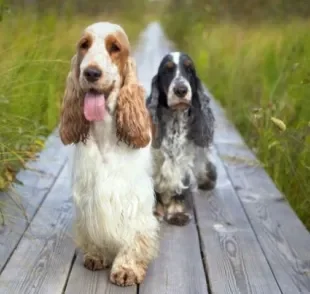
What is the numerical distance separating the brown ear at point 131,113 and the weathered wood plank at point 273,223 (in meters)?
1.02

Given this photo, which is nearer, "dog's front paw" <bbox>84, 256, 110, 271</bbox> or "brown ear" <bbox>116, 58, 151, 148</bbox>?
"brown ear" <bbox>116, 58, 151, 148</bbox>

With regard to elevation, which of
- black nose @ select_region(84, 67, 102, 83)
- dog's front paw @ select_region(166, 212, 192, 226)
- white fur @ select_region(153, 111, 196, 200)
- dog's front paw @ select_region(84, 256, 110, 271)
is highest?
black nose @ select_region(84, 67, 102, 83)

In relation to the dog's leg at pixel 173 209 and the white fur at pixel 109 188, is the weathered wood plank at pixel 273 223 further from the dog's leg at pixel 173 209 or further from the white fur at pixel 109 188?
the white fur at pixel 109 188

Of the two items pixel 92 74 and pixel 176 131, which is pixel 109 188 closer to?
pixel 92 74

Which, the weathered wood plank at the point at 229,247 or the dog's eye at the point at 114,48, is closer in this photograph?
the dog's eye at the point at 114,48

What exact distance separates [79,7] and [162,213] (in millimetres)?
7828

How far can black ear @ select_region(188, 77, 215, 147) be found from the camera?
4.34 meters

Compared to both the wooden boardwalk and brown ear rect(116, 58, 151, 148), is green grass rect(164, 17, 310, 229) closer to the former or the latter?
the wooden boardwalk

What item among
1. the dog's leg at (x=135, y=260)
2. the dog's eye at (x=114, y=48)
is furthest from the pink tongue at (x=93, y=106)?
the dog's leg at (x=135, y=260)

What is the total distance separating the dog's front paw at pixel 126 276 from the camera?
3188 mm

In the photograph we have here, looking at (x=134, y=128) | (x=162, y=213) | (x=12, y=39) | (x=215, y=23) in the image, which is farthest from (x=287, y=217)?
(x=215, y=23)

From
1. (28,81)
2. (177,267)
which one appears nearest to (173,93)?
(177,267)

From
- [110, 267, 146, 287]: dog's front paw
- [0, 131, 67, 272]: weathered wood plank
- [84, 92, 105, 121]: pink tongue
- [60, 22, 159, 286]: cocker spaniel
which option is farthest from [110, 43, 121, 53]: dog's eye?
[0, 131, 67, 272]: weathered wood plank

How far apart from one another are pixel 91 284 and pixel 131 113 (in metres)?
0.89
